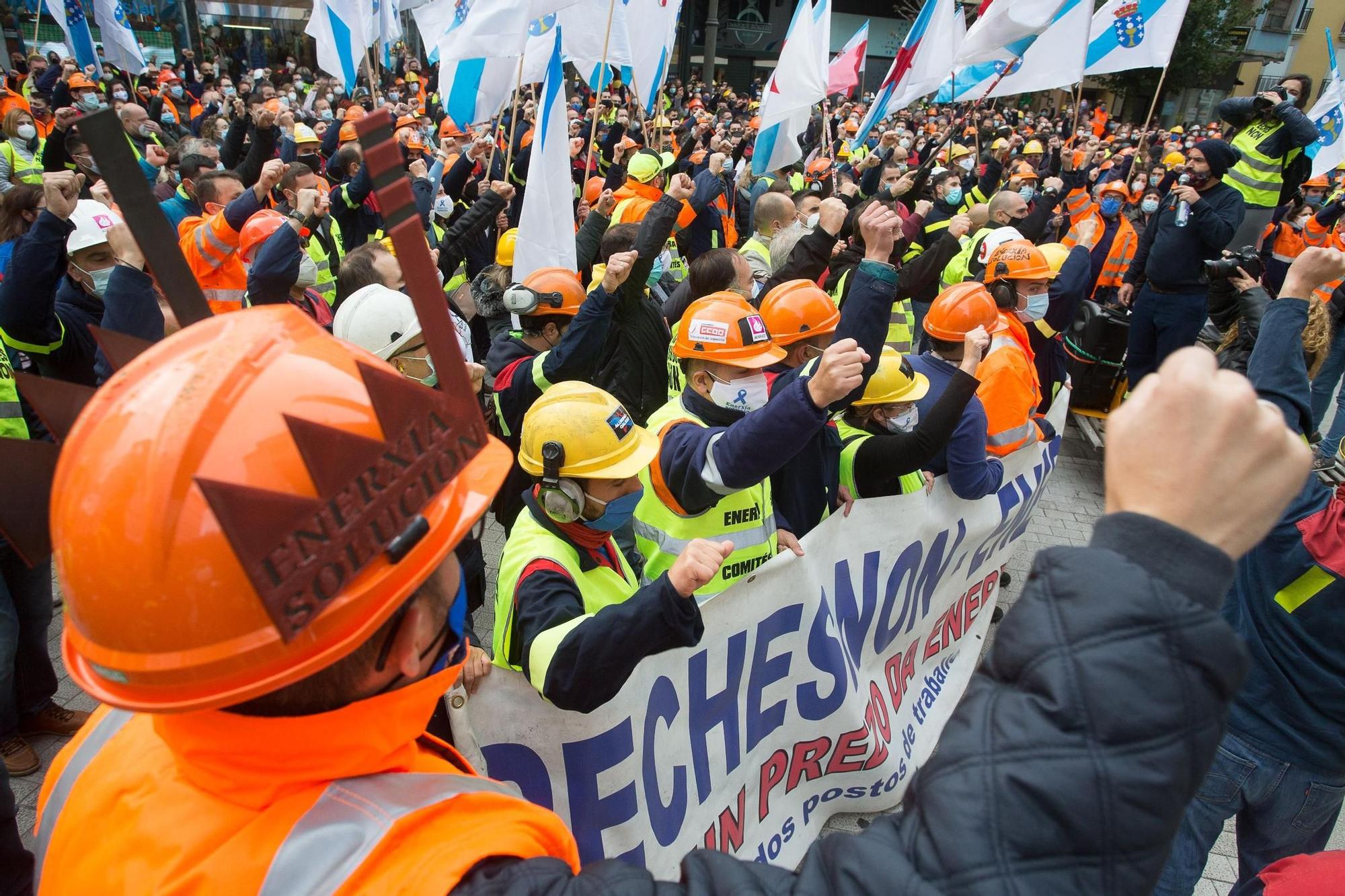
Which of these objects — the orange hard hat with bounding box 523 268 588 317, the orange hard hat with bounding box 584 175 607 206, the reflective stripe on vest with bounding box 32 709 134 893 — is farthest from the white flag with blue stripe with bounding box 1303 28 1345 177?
the reflective stripe on vest with bounding box 32 709 134 893

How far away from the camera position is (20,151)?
8633 millimetres

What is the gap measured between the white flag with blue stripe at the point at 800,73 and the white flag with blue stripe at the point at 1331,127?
21.3 ft

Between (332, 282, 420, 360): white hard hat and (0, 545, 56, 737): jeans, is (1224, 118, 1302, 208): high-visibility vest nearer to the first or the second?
(332, 282, 420, 360): white hard hat

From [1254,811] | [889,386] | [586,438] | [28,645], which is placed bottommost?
[28,645]

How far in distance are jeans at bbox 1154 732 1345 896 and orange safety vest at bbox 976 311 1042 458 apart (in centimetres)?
184

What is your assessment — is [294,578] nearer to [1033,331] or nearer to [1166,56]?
[1033,331]

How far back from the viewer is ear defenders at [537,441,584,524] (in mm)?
2445

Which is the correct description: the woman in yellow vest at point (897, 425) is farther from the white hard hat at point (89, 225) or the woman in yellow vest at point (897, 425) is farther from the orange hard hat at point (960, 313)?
the white hard hat at point (89, 225)

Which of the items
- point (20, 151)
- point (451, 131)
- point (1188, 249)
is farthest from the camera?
point (451, 131)

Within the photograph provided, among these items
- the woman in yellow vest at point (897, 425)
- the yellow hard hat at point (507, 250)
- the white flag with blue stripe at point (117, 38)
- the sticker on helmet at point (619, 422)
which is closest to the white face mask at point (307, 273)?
the yellow hard hat at point (507, 250)

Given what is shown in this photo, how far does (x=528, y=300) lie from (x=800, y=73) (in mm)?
5781

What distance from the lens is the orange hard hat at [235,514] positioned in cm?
88

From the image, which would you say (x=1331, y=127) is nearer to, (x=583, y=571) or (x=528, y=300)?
(x=528, y=300)

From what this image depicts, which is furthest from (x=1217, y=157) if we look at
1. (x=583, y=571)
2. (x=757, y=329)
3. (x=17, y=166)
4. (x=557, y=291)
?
(x=17, y=166)
